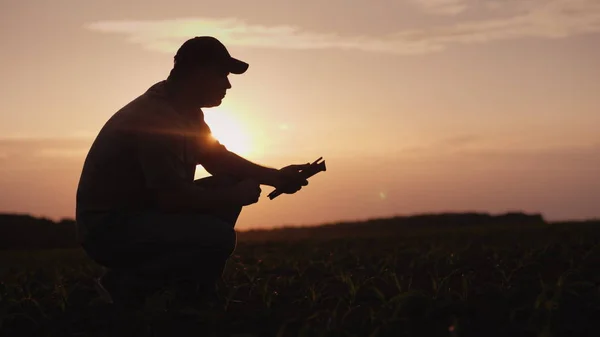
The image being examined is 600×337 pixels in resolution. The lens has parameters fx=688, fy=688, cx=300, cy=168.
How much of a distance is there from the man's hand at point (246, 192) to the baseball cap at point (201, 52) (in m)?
0.95

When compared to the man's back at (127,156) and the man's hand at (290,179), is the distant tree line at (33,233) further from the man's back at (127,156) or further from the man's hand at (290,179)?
the man's back at (127,156)

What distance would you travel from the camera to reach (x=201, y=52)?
527cm

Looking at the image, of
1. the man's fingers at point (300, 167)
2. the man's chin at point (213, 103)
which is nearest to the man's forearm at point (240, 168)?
the man's fingers at point (300, 167)

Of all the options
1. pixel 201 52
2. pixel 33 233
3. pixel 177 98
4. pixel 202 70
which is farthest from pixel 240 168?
pixel 33 233

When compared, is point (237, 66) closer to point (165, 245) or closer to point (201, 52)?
point (201, 52)

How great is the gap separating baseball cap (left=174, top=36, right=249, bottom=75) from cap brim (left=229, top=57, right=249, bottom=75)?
0.20 feet

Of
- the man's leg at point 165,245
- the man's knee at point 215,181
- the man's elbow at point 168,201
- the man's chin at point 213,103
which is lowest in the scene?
the man's leg at point 165,245

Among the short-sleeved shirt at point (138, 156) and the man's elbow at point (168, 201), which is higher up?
the short-sleeved shirt at point (138, 156)

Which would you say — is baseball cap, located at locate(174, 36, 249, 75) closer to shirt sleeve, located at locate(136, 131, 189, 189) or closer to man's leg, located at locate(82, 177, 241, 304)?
shirt sleeve, located at locate(136, 131, 189, 189)

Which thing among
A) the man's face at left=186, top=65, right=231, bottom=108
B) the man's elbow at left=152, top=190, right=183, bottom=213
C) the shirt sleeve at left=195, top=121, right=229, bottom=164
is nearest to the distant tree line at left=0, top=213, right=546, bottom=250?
the shirt sleeve at left=195, top=121, right=229, bottom=164

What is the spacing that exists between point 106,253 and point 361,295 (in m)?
2.02

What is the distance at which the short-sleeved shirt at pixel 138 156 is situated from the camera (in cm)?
486

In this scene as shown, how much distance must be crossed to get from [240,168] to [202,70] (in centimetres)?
111

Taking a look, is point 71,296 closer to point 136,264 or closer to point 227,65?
point 136,264
